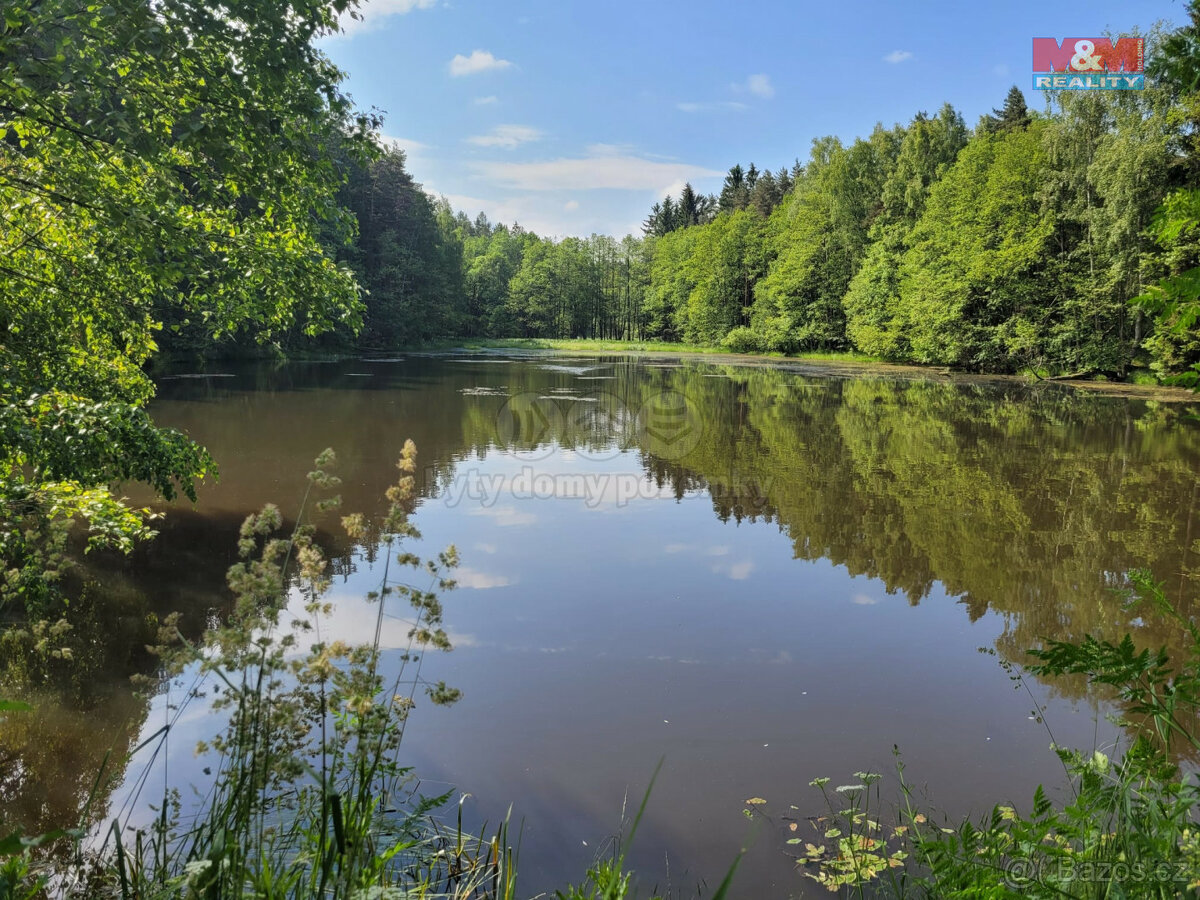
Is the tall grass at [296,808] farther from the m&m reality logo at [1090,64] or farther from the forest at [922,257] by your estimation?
the m&m reality logo at [1090,64]

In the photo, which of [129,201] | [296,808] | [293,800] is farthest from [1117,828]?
[129,201]

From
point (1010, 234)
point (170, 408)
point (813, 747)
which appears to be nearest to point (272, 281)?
point (813, 747)

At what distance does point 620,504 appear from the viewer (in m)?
10.9

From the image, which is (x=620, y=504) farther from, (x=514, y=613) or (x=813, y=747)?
(x=813, y=747)

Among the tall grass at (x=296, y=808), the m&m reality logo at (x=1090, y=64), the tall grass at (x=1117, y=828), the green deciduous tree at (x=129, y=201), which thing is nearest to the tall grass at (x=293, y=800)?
the tall grass at (x=296, y=808)

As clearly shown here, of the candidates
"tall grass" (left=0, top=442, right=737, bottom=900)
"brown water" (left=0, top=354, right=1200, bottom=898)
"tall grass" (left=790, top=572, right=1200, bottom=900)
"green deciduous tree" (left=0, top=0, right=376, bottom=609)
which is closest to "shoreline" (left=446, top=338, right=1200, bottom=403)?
"brown water" (left=0, top=354, right=1200, bottom=898)

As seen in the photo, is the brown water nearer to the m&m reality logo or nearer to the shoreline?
the shoreline

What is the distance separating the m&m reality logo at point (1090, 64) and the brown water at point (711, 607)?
18.1 metres

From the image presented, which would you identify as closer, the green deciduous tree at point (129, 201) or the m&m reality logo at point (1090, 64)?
the green deciduous tree at point (129, 201)

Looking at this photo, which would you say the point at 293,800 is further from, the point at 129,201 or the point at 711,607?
the point at 129,201

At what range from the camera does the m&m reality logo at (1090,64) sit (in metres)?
26.8

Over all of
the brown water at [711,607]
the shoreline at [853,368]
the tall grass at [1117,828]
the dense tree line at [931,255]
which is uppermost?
the dense tree line at [931,255]

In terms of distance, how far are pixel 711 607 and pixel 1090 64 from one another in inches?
1286

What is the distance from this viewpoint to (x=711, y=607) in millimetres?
6902
